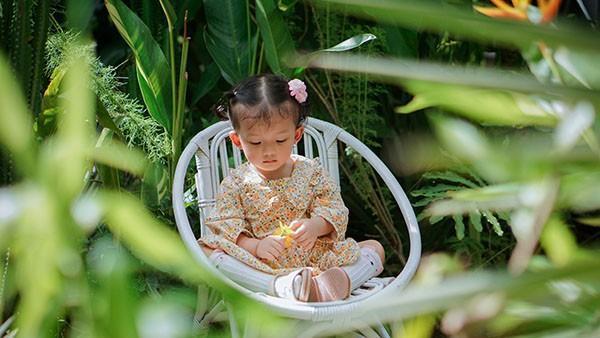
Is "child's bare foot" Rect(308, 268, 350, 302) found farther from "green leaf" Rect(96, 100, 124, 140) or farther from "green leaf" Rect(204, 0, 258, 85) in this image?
"green leaf" Rect(204, 0, 258, 85)

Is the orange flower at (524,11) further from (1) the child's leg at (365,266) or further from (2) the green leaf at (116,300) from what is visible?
(1) the child's leg at (365,266)

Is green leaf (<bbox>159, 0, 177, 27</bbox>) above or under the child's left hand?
above

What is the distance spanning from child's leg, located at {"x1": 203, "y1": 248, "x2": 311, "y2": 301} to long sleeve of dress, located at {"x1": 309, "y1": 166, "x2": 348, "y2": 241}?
276 mm

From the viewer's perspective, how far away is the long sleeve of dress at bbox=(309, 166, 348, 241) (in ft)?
7.83

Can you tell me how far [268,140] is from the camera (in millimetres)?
2340

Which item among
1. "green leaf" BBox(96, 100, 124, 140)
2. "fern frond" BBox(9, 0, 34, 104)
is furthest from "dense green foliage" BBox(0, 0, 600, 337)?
"fern frond" BBox(9, 0, 34, 104)

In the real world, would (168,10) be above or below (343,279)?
above

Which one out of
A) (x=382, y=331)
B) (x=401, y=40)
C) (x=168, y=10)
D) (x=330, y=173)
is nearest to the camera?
(x=382, y=331)

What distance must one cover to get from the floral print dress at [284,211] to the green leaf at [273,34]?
0.53 metres

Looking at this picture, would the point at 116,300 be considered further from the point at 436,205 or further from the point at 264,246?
the point at 264,246

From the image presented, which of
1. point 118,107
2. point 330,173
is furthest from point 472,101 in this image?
point 118,107

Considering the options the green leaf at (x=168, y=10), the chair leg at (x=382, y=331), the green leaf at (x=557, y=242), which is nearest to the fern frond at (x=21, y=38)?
the green leaf at (x=168, y=10)

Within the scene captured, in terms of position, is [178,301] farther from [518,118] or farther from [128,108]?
[128,108]

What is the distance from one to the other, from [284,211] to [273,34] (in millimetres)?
738
